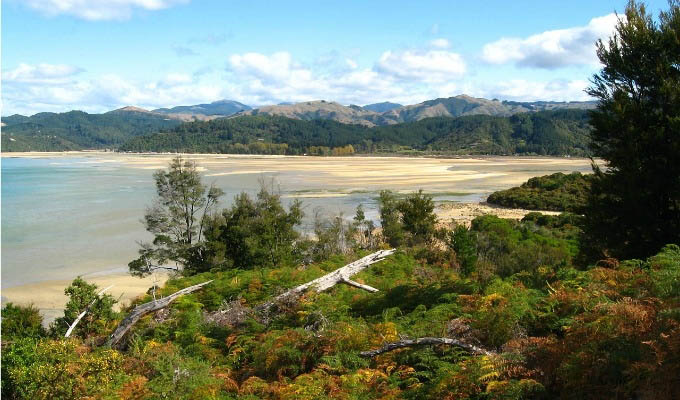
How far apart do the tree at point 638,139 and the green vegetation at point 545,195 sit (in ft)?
112

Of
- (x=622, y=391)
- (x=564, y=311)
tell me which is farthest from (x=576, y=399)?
(x=564, y=311)

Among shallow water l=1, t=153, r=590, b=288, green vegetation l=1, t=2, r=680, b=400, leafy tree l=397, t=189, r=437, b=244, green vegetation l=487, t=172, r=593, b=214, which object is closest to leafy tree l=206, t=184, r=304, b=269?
shallow water l=1, t=153, r=590, b=288

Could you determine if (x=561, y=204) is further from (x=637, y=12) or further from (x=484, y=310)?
(x=484, y=310)

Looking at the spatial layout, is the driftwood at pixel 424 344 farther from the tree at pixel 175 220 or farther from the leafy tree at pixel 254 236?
the tree at pixel 175 220

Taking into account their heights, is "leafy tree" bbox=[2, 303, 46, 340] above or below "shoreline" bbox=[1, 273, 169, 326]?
above

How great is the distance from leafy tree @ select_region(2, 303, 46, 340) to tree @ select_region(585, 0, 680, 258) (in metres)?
15.6

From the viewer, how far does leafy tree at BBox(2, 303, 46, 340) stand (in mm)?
13252

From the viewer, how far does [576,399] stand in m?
4.98

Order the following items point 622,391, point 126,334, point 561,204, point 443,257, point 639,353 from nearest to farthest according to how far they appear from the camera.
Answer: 1. point 622,391
2. point 639,353
3. point 126,334
4. point 443,257
5. point 561,204

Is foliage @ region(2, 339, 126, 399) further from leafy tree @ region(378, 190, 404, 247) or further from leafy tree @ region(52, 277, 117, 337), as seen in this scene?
leafy tree @ region(378, 190, 404, 247)

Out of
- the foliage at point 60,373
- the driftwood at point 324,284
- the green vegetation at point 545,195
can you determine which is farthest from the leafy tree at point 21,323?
the green vegetation at point 545,195

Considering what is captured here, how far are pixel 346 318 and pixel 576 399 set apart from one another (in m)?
4.60

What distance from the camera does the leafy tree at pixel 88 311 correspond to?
13.1 meters

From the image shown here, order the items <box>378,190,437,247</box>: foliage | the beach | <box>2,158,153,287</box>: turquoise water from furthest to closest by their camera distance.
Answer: <box>378,190,437,247</box>: foliage, <box>2,158,153,287</box>: turquoise water, the beach
